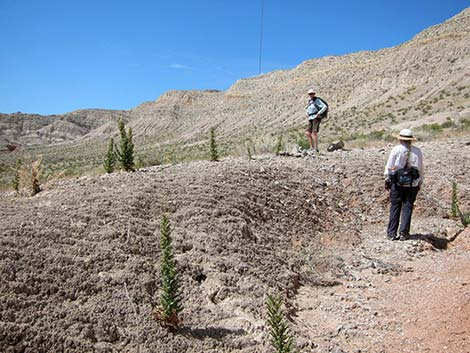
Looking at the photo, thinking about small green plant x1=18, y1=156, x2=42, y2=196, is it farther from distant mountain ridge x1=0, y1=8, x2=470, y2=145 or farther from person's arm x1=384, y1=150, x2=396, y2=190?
distant mountain ridge x1=0, y1=8, x2=470, y2=145

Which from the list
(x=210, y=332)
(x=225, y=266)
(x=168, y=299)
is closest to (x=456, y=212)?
(x=225, y=266)

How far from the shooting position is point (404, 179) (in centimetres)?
634

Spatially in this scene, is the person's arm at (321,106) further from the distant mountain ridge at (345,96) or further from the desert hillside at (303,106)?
the distant mountain ridge at (345,96)

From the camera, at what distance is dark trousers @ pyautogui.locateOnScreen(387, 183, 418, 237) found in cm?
639

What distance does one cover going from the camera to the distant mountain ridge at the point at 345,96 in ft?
100

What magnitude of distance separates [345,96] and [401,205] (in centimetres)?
3974

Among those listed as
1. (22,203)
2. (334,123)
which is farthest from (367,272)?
(334,123)

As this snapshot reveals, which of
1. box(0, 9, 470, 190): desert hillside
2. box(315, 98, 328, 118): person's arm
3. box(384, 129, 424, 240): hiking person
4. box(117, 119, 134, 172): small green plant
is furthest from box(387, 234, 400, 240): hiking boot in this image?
box(0, 9, 470, 190): desert hillside

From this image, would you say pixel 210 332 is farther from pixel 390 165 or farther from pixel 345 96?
pixel 345 96

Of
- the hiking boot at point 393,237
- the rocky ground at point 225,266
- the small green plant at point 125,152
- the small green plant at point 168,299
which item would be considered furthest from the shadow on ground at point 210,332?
the small green plant at point 125,152

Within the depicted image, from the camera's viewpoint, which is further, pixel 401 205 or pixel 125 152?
pixel 125 152

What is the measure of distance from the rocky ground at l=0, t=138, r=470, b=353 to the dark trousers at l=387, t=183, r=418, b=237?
252 millimetres

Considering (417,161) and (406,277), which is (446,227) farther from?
(406,277)

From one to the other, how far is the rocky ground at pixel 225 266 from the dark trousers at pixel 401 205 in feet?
0.83
